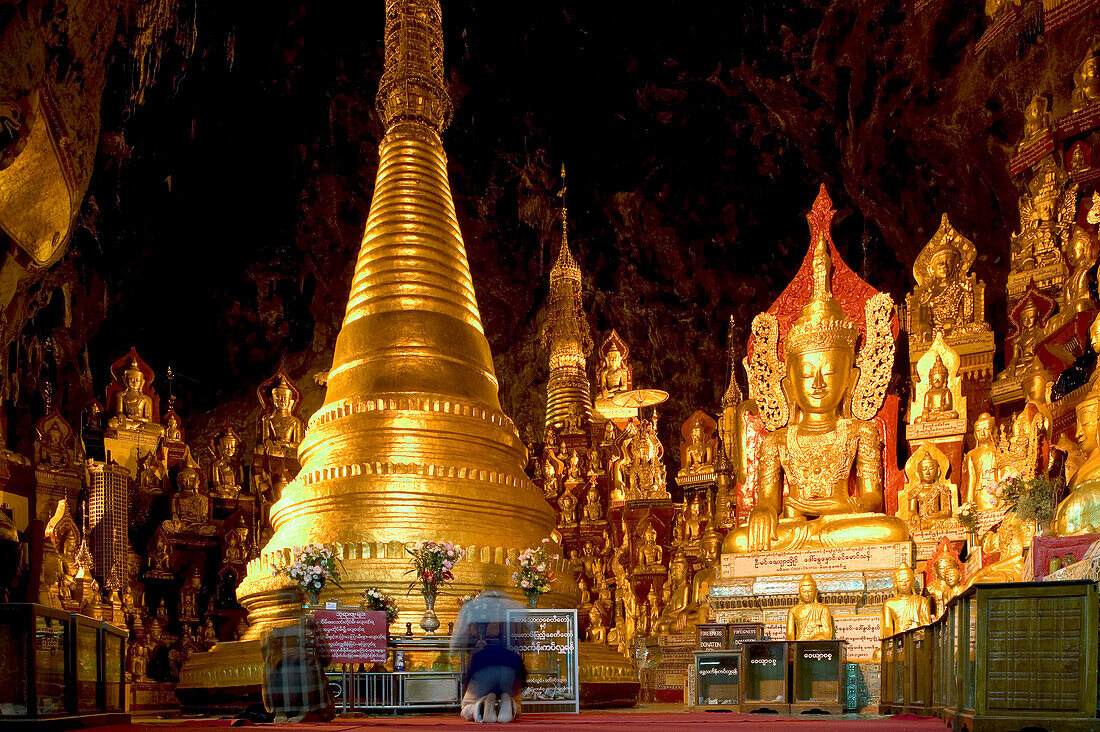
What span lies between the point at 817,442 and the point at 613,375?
608 centimetres

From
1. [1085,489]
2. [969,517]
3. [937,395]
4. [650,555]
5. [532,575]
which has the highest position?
[937,395]

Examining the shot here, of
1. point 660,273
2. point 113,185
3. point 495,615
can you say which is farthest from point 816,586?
point 113,185

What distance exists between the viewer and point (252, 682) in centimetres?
926

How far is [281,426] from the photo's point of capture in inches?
668

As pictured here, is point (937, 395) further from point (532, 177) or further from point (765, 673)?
point (532, 177)

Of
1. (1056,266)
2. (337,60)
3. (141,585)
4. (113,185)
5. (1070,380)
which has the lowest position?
(141,585)

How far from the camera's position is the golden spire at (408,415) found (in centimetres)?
989

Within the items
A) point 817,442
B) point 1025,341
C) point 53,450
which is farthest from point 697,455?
point 53,450

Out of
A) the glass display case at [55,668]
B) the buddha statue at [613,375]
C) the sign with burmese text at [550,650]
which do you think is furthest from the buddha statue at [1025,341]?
the glass display case at [55,668]

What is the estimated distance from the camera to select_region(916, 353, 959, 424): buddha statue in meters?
13.1

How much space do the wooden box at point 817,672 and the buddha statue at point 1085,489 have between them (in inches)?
81.3

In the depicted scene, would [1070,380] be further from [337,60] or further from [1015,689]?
[337,60]

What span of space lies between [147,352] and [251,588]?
1154 centimetres

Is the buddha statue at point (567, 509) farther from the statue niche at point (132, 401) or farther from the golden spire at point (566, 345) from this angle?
the statue niche at point (132, 401)
